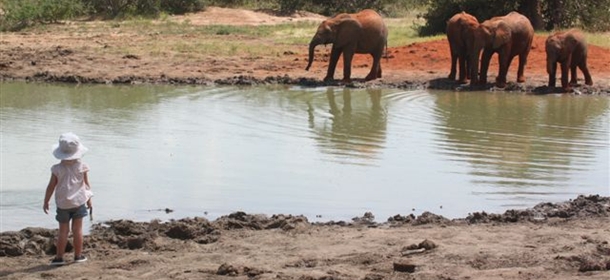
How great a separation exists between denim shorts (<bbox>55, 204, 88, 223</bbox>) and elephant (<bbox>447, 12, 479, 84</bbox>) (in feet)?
52.5

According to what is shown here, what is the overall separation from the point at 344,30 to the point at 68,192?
637 inches

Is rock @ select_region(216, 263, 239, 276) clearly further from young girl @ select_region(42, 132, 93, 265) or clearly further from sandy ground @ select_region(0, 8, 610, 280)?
young girl @ select_region(42, 132, 93, 265)

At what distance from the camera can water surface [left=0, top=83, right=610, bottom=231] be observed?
11.2m

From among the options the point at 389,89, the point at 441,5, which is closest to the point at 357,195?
the point at 389,89

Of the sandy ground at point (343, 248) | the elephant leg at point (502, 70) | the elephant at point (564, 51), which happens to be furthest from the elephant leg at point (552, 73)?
the sandy ground at point (343, 248)

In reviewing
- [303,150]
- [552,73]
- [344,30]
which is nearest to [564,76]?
[552,73]

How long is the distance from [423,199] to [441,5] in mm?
22898

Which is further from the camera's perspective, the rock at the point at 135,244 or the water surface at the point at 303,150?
the water surface at the point at 303,150

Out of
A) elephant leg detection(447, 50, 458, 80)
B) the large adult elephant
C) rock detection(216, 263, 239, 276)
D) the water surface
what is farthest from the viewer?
elephant leg detection(447, 50, 458, 80)

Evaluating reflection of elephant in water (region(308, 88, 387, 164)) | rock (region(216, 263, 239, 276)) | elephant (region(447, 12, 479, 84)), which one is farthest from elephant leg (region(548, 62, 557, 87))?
rock (region(216, 263, 239, 276))

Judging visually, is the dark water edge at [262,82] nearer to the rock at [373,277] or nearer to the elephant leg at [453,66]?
the elephant leg at [453,66]

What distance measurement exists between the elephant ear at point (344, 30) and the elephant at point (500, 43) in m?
2.56

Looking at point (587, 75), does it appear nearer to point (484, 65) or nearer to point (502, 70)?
point (502, 70)

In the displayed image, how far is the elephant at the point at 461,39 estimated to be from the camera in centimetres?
2353
